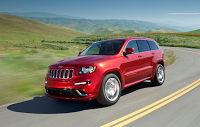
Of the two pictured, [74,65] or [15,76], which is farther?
[15,76]

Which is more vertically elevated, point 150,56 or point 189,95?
point 150,56

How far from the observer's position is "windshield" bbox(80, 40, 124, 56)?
20.8ft

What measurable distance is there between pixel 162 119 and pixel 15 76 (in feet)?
21.0

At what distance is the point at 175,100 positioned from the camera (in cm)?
580

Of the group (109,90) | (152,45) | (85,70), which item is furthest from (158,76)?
(85,70)

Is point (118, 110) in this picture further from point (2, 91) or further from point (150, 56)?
point (2, 91)

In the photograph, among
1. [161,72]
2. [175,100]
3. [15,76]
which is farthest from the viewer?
[15,76]

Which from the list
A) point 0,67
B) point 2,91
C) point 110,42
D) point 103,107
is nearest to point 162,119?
point 103,107

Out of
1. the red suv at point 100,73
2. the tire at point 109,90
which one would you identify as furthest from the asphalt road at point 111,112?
the red suv at point 100,73

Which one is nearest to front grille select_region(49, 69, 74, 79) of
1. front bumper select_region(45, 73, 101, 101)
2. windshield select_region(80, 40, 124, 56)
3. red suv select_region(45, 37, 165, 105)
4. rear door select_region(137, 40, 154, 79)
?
red suv select_region(45, 37, 165, 105)

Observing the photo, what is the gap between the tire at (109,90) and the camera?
527cm

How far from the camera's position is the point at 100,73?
205 inches

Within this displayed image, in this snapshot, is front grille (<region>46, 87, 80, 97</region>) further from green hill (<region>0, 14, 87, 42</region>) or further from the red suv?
green hill (<region>0, 14, 87, 42</region>)

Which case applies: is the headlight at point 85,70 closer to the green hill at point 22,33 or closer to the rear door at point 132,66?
the rear door at point 132,66
